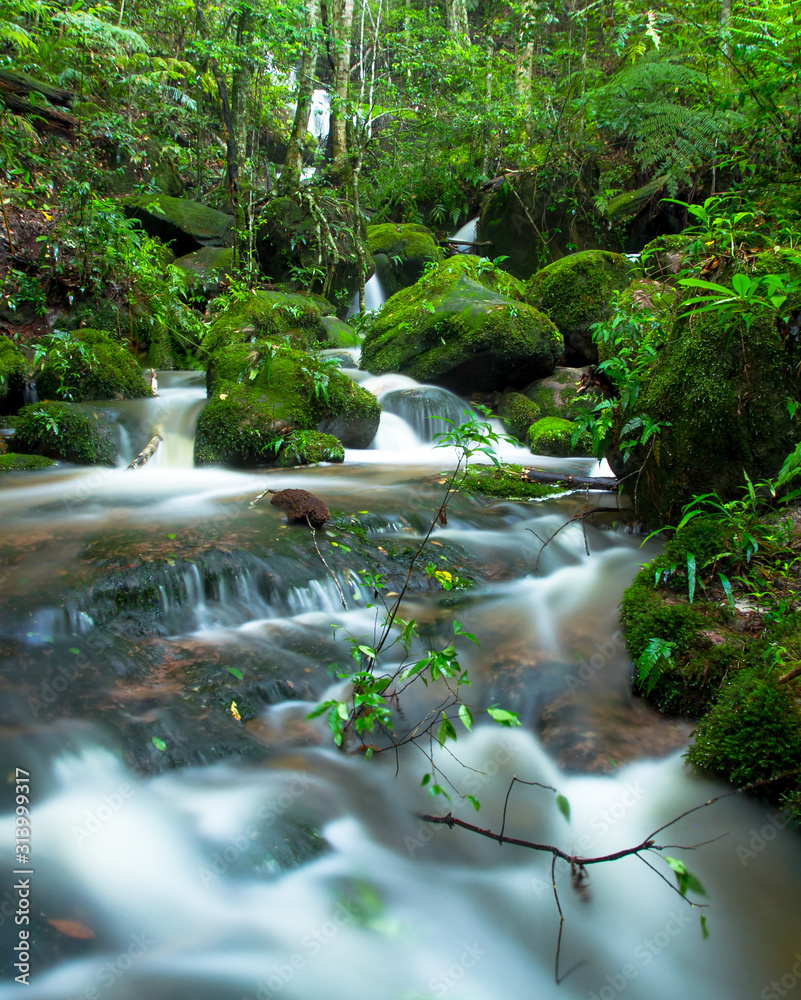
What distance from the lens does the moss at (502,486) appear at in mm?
5234

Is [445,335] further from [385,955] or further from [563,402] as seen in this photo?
[385,955]

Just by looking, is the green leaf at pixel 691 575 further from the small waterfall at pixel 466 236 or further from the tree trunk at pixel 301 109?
the small waterfall at pixel 466 236

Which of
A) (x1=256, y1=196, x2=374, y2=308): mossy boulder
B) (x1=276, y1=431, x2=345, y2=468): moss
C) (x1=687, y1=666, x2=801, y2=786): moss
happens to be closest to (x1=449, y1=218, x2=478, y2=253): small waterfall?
(x1=256, y1=196, x2=374, y2=308): mossy boulder

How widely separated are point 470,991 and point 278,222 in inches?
484

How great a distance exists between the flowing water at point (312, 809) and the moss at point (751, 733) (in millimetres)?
123

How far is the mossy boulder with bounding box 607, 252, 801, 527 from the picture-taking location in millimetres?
3443

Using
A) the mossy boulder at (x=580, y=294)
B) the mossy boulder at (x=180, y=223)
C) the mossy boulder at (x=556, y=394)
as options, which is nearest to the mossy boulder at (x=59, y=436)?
the mossy boulder at (x=556, y=394)

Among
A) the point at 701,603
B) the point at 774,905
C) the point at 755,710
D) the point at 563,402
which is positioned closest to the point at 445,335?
the point at 563,402

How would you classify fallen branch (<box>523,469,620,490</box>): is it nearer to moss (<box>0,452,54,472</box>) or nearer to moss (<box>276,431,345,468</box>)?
moss (<box>276,431,345,468</box>)

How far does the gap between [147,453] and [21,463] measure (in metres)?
1.09

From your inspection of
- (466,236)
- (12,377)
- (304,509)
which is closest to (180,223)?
(466,236)

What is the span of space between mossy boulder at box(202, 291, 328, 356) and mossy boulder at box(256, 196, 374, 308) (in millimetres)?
3321

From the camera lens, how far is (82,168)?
386 inches

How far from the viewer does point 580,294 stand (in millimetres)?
9172
